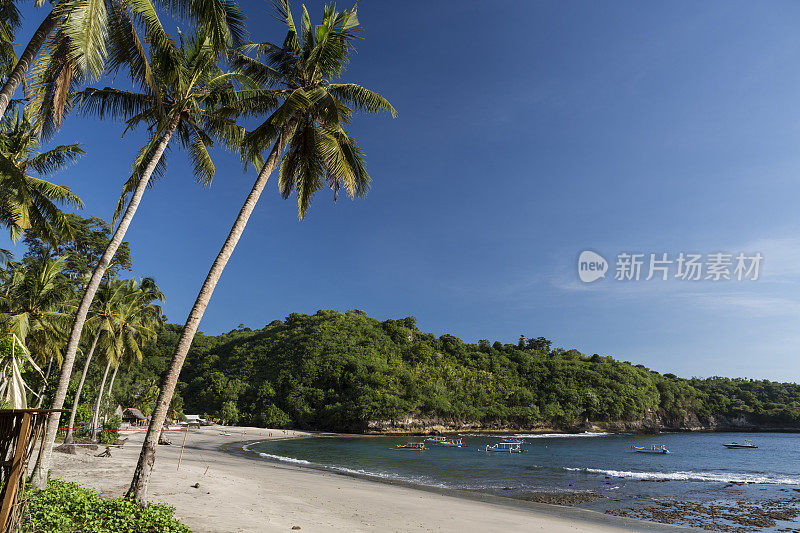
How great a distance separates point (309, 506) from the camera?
13836mm

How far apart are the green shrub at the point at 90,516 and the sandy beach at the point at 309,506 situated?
74.0 inches

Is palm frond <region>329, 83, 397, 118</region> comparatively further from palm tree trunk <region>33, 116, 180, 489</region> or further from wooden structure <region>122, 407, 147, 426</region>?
wooden structure <region>122, 407, 147, 426</region>

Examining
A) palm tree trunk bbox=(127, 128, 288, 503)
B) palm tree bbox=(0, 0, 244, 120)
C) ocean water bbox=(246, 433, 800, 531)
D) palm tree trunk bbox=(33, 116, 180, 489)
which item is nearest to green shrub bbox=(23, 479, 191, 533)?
palm tree trunk bbox=(127, 128, 288, 503)

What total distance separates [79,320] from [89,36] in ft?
23.1

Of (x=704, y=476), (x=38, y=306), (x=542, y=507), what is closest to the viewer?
(x=542, y=507)

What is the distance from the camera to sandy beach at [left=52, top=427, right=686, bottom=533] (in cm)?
1112

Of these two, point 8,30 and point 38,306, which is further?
point 38,306

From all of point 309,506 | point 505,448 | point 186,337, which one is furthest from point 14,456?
point 505,448

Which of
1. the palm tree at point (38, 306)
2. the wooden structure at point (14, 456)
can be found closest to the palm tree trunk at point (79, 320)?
the wooden structure at point (14, 456)

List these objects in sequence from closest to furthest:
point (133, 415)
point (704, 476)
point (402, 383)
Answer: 1. point (704, 476)
2. point (133, 415)
3. point (402, 383)

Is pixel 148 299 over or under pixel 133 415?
over

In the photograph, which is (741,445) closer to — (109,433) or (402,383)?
(402,383)

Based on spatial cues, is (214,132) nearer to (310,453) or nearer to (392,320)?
(310,453)

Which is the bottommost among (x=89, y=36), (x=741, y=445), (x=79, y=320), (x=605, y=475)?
(x=741, y=445)
